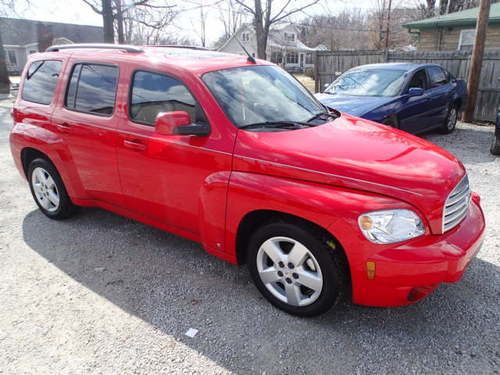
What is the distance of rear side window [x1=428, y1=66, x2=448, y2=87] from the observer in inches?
333

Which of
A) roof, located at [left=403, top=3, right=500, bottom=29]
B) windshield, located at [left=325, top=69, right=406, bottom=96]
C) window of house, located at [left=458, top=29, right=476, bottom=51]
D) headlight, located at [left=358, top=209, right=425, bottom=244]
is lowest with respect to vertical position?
headlight, located at [left=358, top=209, right=425, bottom=244]

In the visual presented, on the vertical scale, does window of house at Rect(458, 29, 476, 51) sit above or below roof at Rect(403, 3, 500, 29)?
below

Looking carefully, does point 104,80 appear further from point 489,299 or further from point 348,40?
point 348,40

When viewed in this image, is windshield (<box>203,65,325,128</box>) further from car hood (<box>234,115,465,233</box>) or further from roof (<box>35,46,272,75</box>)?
car hood (<box>234,115,465,233</box>)

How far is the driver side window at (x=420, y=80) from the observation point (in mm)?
7873

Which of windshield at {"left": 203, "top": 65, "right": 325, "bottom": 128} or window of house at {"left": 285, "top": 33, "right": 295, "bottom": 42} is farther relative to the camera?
window of house at {"left": 285, "top": 33, "right": 295, "bottom": 42}

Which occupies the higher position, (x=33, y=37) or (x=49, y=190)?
(x=33, y=37)

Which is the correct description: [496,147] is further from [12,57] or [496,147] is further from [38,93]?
[12,57]

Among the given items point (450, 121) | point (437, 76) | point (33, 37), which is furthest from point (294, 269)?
point (33, 37)

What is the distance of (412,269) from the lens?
2.37 m

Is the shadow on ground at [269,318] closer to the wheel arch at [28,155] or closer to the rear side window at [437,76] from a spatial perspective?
the wheel arch at [28,155]

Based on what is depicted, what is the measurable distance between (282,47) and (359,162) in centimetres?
4870

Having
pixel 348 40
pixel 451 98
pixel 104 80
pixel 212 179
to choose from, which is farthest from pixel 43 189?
pixel 348 40

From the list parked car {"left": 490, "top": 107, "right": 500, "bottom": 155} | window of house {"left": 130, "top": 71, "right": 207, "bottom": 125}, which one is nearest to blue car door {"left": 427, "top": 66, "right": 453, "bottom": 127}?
parked car {"left": 490, "top": 107, "right": 500, "bottom": 155}
